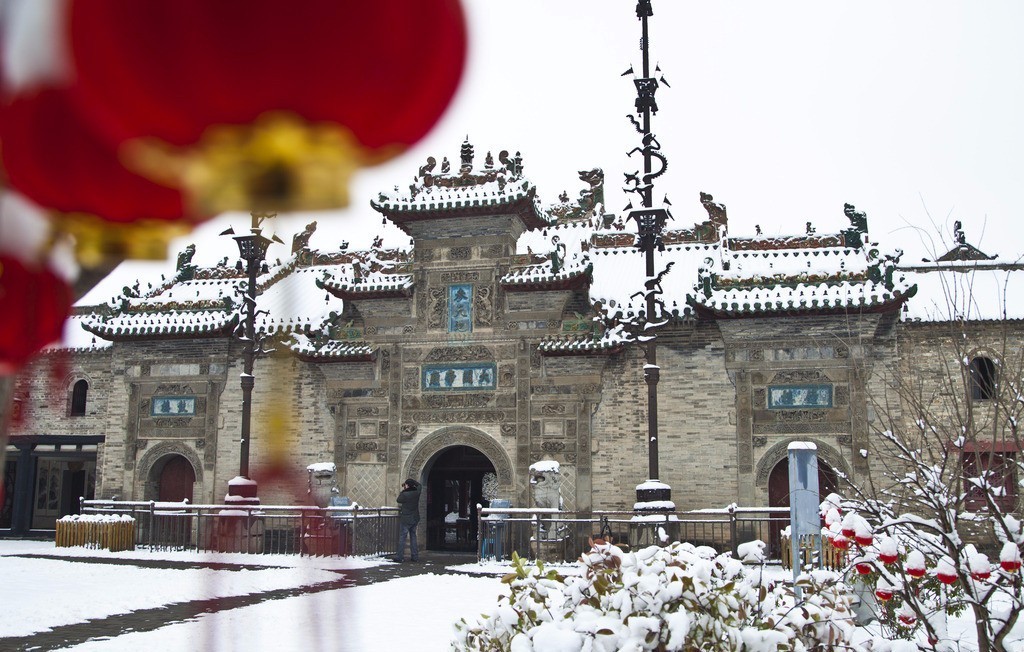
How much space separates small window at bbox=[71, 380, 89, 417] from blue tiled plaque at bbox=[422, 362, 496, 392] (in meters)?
11.7

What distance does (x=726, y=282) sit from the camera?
19.6m

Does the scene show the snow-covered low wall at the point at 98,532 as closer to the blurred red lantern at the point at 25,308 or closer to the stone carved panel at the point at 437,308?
the stone carved panel at the point at 437,308

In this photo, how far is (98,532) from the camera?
19.2 metres

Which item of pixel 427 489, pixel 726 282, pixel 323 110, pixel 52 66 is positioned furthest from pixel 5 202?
pixel 427 489

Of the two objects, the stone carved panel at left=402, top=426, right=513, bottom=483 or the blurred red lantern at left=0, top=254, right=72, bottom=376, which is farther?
the stone carved panel at left=402, top=426, right=513, bottom=483

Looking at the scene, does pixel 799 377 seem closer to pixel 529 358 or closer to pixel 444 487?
pixel 529 358

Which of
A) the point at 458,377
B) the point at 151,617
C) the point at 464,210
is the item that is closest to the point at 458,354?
the point at 458,377

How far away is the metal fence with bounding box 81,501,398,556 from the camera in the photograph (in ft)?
57.8

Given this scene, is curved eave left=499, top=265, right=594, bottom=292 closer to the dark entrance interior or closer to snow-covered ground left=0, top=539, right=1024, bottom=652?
the dark entrance interior

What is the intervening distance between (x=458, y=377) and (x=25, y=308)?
20062 millimetres

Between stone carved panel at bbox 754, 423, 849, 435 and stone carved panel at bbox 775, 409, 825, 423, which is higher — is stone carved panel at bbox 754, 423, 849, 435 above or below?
below

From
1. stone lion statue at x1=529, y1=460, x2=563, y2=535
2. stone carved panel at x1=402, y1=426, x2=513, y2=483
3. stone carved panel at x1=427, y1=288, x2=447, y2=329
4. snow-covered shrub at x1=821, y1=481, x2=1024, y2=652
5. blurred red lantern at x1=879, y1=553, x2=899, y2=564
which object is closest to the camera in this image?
snow-covered shrub at x1=821, y1=481, x2=1024, y2=652

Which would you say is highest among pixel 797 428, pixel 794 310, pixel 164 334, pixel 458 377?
pixel 164 334

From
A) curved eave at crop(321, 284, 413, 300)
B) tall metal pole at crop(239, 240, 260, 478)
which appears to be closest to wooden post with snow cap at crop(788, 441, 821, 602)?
tall metal pole at crop(239, 240, 260, 478)
